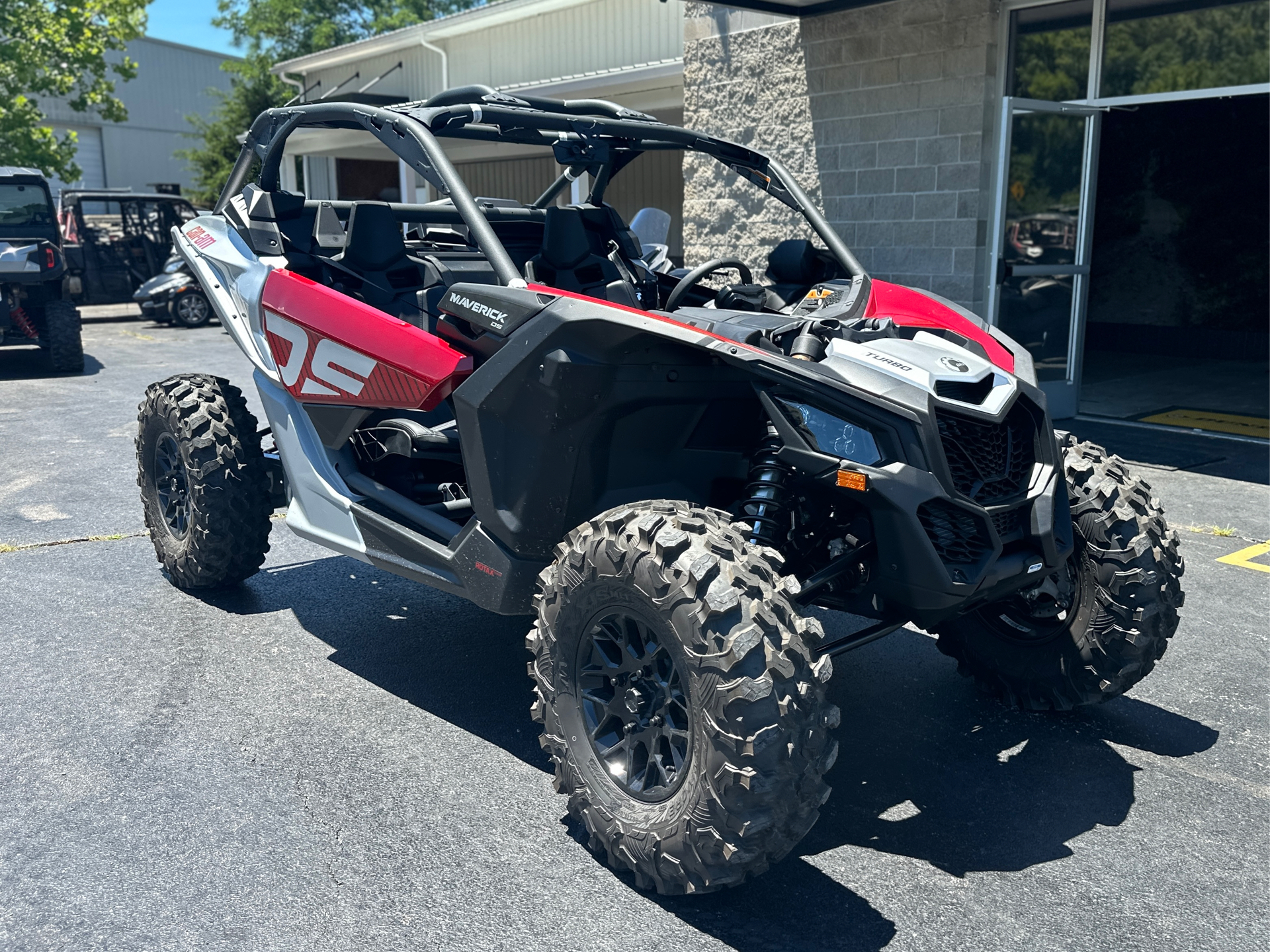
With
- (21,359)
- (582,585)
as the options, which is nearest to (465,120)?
(582,585)

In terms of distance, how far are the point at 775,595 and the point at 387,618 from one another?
263cm

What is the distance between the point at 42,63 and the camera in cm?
2048

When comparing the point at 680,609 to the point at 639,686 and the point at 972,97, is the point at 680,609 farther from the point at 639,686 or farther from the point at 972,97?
the point at 972,97

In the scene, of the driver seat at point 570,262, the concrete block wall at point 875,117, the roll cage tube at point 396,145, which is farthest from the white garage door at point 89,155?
the driver seat at point 570,262

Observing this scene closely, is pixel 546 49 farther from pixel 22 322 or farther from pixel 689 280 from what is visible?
pixel 689 280

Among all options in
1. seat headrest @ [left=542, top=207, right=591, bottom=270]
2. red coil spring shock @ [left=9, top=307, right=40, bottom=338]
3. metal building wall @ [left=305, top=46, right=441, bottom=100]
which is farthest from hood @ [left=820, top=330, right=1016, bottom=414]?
metal building wall @ [left=305, top=46, right=441, bottom=100]

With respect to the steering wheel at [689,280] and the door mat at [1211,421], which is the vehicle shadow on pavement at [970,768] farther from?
the door mat at [1211,421]

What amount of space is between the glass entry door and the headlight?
6.38m

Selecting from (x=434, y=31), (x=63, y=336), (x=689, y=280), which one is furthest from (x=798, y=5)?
(x=434, y=31)

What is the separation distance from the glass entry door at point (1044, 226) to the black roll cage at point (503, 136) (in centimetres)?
Result: 497

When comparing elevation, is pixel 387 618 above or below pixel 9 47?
below

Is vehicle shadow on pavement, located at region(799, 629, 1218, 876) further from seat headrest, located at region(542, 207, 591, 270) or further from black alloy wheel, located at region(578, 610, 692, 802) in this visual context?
seat headrest, located at region(542, 207, 591, 270)

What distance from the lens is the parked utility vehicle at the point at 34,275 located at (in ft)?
39.1

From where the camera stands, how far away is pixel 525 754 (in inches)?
147
